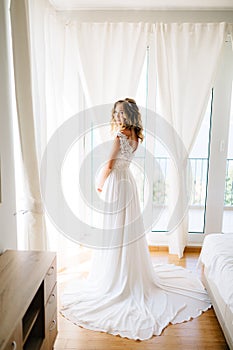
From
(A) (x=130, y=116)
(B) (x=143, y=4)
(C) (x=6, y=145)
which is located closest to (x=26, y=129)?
(C) (x=6, y=145)

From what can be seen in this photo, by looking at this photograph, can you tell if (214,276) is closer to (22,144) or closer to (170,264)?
(170,264)

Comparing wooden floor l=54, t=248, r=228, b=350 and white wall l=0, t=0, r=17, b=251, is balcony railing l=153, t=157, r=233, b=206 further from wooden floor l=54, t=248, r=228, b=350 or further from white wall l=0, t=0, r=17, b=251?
white wall l=0, t=0, r=17, b=251

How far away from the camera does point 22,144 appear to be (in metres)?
2.13

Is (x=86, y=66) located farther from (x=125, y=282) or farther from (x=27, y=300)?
(x=27, y=300)

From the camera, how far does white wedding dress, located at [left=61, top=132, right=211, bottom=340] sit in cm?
230

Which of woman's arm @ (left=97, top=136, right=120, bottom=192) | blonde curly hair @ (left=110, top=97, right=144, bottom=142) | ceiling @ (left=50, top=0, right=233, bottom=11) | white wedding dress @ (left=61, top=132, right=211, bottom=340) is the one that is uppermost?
ceiling @ (left=50, top=0, right=233, bottom=11)

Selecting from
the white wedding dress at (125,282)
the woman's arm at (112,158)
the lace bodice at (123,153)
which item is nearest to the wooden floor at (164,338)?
the white wedding dress at (125,282)

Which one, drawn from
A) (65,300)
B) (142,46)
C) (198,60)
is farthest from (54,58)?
(65,300)

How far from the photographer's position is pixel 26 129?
2.12 metres

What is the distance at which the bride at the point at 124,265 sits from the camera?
92.7 inches

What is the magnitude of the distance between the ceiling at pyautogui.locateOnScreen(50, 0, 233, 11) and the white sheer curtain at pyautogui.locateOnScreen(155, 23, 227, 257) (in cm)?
17

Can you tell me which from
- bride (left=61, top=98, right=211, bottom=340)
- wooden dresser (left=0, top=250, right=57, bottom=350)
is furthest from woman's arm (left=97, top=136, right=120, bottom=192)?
wooden dresser (left=0, top=250, right=57, bottom=350)

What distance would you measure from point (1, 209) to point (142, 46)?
2211 millimetres

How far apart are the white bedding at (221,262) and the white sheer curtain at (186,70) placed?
103 cm
